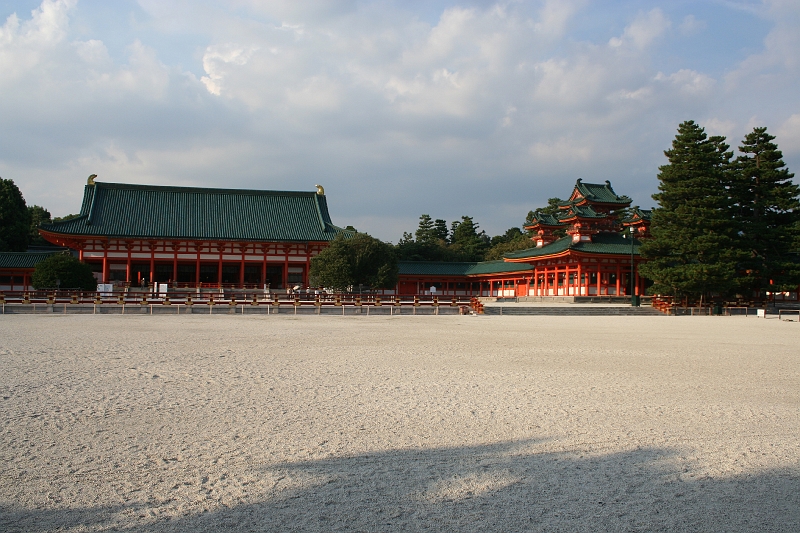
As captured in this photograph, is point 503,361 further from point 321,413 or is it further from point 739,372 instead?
point 321,413

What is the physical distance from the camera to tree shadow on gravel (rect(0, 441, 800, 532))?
140 inches

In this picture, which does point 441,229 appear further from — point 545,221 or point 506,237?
point 545,221

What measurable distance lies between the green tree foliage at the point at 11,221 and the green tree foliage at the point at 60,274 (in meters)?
24.3

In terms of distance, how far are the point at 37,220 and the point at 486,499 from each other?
236 ft

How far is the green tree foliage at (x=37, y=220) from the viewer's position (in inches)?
2238

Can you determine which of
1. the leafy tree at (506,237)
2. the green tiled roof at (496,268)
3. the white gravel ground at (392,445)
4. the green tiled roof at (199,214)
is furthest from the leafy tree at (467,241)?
the white gravel ground at (392,445)

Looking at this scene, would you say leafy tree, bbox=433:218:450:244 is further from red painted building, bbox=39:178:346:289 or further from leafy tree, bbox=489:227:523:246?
red painted building, bbox=39:178:346:289

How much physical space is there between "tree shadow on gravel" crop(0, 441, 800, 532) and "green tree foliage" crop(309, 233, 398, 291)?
1107 inches

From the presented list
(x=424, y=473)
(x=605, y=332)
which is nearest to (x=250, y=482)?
(x=424, y=473)

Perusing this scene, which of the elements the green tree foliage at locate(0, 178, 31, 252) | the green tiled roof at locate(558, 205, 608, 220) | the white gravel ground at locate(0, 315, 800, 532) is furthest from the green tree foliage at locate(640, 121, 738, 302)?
the green tree foliage at locate(0, 178, 31, 252)

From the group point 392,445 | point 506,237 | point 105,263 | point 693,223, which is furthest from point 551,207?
point 392,445

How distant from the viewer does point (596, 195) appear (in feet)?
148

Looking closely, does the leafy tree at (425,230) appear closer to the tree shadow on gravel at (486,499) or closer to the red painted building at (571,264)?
the red painted building at (571,264)

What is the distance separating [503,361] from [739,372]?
371 cm
